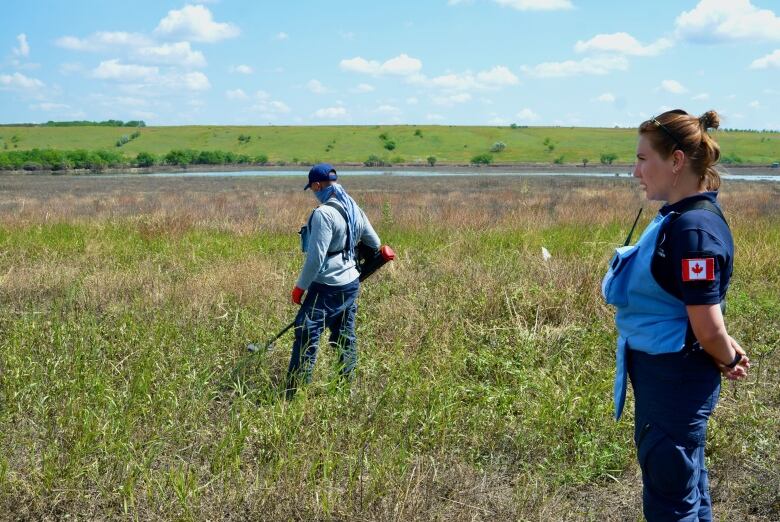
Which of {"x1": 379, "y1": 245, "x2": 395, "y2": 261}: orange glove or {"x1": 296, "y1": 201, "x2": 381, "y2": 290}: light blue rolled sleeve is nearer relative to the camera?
{"x1": 296, "y1": 201, "x2": 381, "y2": 290}: light blue rolled sleeve

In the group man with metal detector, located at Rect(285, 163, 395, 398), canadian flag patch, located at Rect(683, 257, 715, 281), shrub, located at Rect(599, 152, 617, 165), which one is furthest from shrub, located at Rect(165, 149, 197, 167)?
canadian flag patch, located at Rect(683, 257, 715, 281)

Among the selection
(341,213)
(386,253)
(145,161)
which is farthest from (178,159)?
(341,213)

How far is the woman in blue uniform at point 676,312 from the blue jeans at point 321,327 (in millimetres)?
2570

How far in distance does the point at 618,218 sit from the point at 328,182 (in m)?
10.6

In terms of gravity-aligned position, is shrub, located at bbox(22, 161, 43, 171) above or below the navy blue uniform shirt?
above

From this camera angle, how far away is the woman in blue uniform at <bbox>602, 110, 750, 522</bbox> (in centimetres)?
210

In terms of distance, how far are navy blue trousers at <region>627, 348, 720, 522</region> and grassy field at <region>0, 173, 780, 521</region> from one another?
97 cm

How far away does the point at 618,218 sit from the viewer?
1397 cm

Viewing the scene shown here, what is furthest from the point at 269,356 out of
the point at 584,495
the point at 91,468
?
the point at 584,495

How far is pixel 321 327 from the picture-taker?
478cm

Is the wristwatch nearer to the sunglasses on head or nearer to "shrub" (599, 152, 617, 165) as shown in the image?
the sunglasses on head

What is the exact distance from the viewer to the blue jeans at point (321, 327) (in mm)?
4668

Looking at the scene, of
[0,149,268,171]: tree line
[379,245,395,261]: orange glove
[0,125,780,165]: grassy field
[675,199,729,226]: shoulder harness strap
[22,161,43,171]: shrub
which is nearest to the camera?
[675,199,729,226]: shoulder harness strap

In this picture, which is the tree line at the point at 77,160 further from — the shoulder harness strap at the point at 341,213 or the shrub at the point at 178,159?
the shoulder harness strap at the point at 341,213
